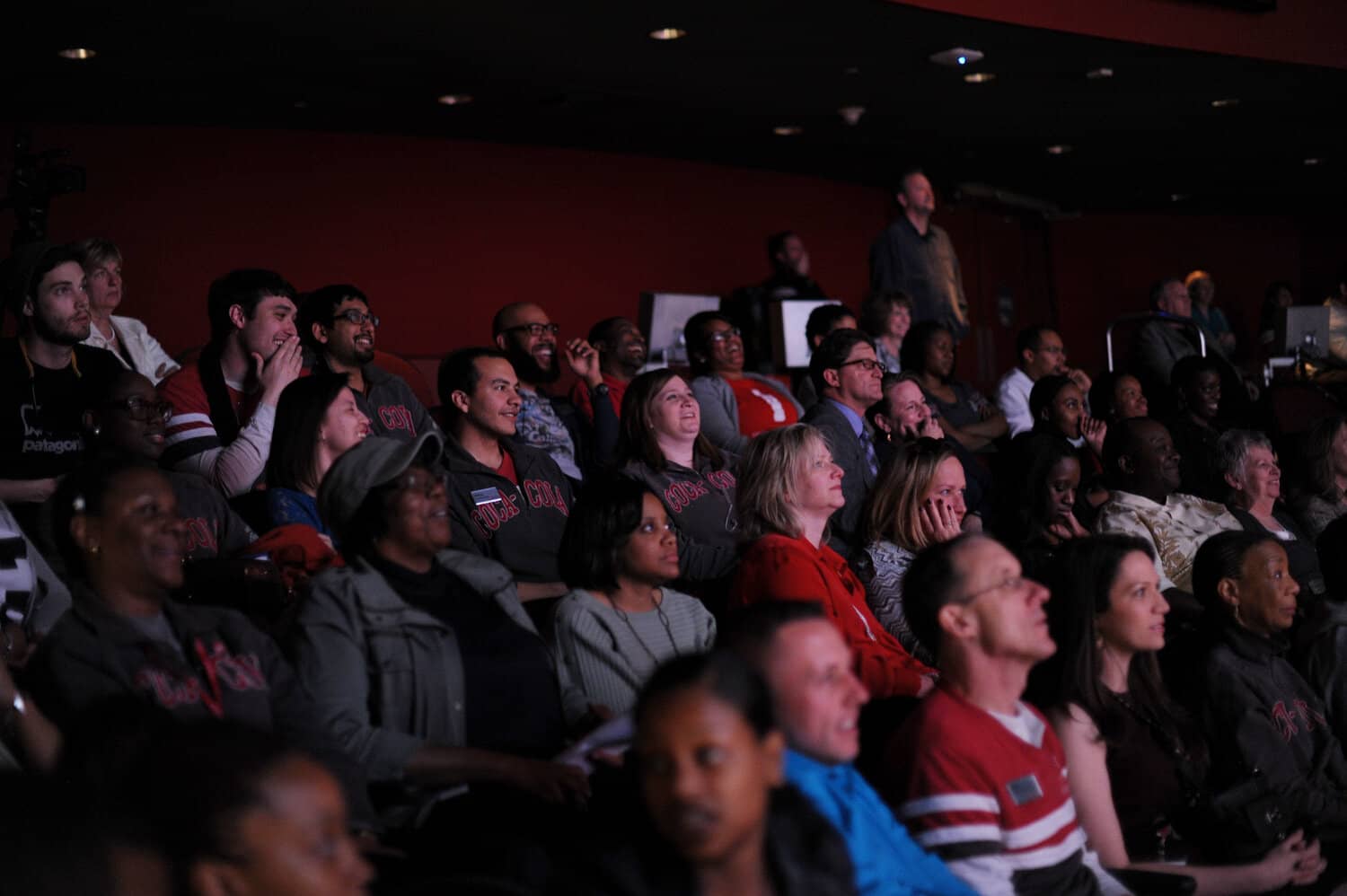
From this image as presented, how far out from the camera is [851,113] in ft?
26.3

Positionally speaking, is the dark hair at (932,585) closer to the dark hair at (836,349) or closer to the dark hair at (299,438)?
the dark hair at (299,438)

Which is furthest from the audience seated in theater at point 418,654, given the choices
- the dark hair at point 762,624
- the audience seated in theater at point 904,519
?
the audience seated in theater at point 904,519

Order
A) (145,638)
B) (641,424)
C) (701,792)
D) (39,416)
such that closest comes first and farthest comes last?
(701,792), (145,638), (39,416), (641,424)

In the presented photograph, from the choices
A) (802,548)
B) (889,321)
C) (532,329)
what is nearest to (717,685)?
(802,548)

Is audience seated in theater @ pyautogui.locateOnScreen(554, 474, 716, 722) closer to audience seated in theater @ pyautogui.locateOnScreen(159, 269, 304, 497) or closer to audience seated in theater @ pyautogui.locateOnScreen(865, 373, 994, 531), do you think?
audience seated in theater @ pyautogui.locateOnScreen(159, 269, 304, 497)

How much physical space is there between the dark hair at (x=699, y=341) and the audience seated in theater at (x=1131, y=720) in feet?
8.63

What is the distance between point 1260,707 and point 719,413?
2339 millimetres

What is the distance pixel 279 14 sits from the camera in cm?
569

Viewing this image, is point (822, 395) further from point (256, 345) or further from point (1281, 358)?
point (1281, 358)

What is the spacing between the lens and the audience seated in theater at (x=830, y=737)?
2.05m

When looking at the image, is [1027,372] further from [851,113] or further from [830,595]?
[830,595]

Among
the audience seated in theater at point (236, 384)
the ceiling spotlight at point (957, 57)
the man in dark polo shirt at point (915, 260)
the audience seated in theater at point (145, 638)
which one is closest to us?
the audience seated in theater at point (145, 638)

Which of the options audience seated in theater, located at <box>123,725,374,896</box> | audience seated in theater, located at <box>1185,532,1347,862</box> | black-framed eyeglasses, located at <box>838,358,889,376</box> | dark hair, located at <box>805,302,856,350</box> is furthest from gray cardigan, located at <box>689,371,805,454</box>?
audience seated in theater, located at <box>123,725,374,896</box>

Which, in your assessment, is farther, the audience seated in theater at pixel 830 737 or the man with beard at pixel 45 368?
the man with beard at pixel 45 368
